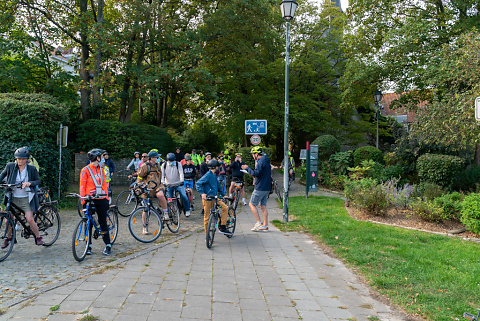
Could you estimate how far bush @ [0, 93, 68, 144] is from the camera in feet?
37.5

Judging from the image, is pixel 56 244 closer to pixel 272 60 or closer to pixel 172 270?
pixel 172 270

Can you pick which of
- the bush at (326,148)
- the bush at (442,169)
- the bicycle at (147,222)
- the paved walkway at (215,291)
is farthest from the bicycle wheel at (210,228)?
the bush at (326,148)

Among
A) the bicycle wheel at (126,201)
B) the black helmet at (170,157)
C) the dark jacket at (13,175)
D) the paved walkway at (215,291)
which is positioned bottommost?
the paved walkway at (215,291)

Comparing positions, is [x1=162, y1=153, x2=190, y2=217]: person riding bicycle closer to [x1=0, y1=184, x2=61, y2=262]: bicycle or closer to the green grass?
[x1=0, y1=184, x2=61, y2=262]: bicycle

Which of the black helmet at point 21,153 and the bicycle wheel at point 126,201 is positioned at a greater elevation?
the black helmet at point 21,153

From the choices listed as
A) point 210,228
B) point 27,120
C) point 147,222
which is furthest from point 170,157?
point 27,120

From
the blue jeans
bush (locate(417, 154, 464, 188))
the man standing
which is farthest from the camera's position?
bush (locate(417, 154, 464, 188))

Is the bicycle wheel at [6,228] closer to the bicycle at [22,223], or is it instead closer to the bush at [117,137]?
the bicycle at [22,223]

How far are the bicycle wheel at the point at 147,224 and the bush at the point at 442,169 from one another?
390 inches

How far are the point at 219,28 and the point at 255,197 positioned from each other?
1379 cm

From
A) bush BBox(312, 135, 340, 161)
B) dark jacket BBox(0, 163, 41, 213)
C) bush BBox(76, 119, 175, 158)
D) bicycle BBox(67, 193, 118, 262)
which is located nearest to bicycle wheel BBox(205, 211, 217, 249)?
bicycle BBox(67, 193, 118, 262)

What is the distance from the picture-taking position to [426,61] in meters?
15.7

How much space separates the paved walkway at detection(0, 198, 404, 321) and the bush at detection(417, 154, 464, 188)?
8060mm

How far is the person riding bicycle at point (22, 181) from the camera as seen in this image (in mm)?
6512
